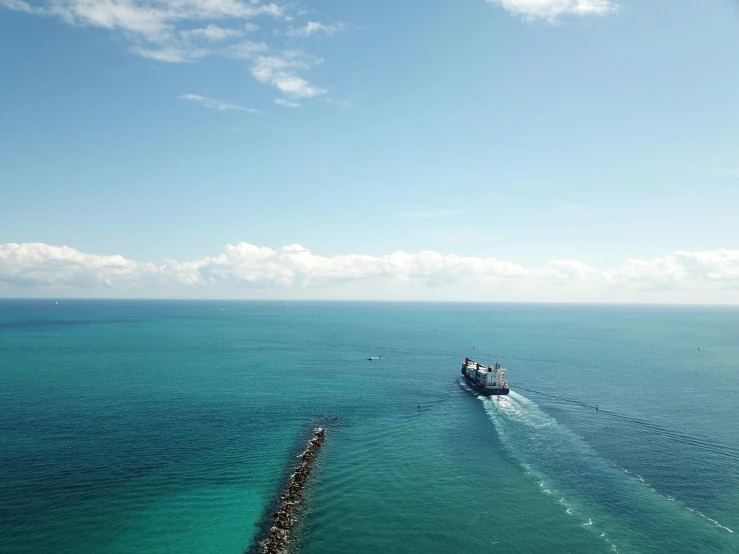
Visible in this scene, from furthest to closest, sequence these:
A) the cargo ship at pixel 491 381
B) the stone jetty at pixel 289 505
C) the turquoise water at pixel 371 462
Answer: the cargo ship at pixel 491 381, the turquoise water at pixel 371 462, the stone jetty at pixel 289 505

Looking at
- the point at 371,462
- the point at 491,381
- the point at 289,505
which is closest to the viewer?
the point at 289,505

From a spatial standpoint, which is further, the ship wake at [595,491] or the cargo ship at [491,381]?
the cargo ship at [491,381]

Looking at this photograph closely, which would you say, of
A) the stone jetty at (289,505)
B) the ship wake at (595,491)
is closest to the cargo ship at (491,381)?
the ship wake at (595,491)

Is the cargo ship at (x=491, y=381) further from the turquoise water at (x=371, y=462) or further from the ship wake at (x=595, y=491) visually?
the ship wake at (x=595, y=491)

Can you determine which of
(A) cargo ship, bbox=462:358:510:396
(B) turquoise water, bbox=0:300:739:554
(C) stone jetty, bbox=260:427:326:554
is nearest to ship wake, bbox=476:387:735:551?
(B) turquoise water, bbox=0:300:739:554

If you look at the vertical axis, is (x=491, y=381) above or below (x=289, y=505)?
above

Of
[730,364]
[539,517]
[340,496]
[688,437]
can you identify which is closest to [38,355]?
[340,496]

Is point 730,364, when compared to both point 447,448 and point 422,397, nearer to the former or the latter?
point 422,397

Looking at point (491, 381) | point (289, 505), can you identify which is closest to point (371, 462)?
point (289, 505)

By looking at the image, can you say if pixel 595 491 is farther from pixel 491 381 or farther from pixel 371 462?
pixel 491 381
